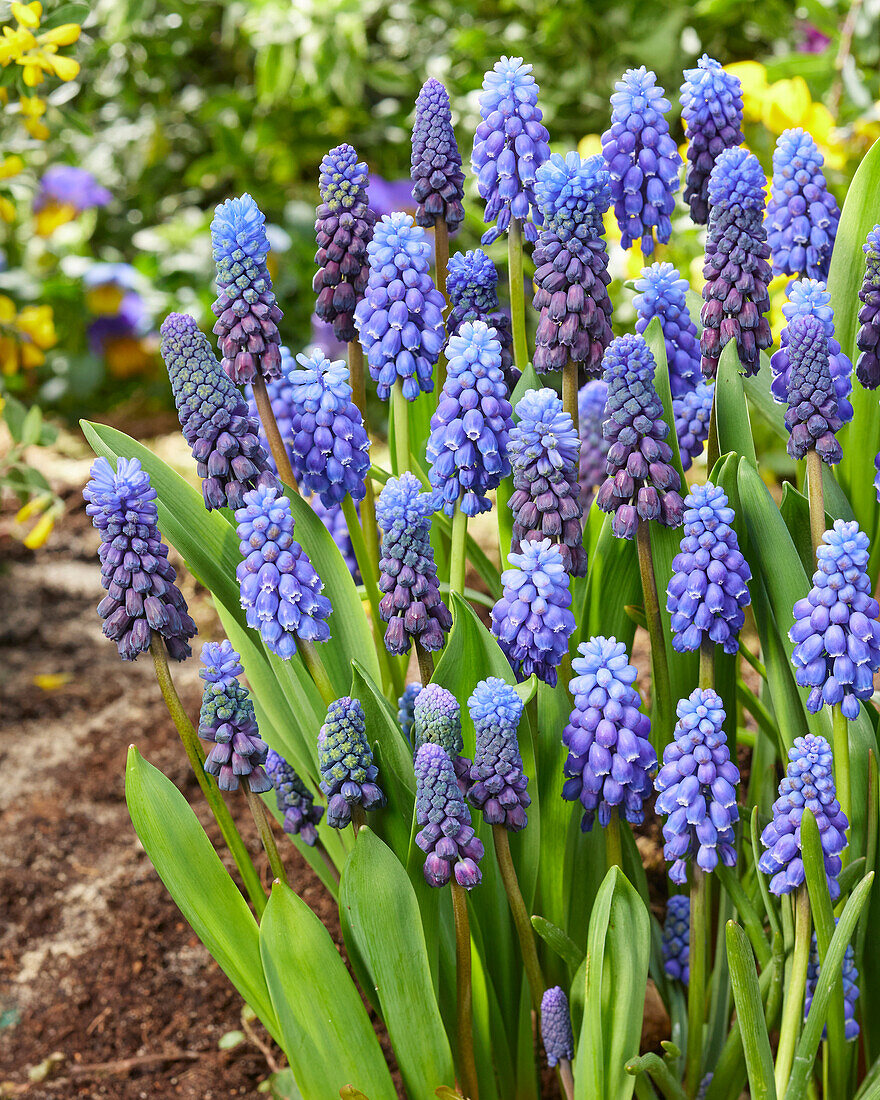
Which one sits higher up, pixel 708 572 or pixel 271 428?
pixel 271 428

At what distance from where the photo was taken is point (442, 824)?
1.62 metres

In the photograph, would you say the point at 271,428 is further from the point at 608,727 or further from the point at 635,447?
the point at 608,727

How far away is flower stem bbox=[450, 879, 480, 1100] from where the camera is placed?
176 centimetres

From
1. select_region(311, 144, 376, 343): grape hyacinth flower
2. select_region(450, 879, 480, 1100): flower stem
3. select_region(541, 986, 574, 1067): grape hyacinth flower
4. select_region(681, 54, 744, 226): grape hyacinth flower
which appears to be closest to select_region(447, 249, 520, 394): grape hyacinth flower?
select_region(311, 144, 376, 343): grape hyacinth flower

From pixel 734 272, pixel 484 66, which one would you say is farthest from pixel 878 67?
pixel 734 272

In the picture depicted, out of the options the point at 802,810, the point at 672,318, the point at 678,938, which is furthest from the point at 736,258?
the point at 678,938

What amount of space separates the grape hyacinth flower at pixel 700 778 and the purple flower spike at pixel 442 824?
318 millimetres

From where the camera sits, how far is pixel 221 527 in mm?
1988

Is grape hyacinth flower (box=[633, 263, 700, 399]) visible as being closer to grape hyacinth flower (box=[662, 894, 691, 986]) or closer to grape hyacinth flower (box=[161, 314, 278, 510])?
grape hyacinth flower (box=[161, 314, 278, 510])

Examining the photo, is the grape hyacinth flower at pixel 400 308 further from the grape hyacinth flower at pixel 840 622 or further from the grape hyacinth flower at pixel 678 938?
the grape hyacinth flower at pixel 678 938

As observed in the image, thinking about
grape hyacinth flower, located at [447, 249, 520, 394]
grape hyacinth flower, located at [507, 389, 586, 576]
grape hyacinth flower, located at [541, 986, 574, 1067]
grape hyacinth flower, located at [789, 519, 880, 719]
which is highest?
grape hyacinth flower, located at [447, 249, 520, 394]

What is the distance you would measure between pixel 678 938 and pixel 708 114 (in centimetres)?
171

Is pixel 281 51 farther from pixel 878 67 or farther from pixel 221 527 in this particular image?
pixel 221 527

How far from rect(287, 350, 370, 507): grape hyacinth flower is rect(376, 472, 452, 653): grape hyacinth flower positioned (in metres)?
0.18
